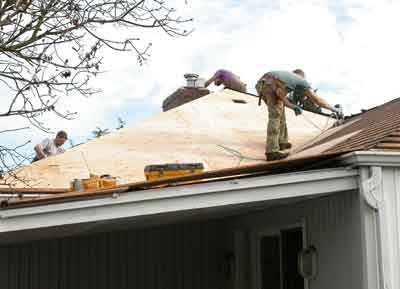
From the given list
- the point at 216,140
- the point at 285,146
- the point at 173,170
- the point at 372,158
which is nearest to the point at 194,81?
the point at 216,140

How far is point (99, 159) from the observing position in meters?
11.1

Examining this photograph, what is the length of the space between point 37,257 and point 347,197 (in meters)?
4.76

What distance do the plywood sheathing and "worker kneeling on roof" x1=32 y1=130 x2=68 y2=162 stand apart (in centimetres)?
48

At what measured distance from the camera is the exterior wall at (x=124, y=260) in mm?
9445

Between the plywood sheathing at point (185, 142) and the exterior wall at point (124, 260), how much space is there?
35.5 inches

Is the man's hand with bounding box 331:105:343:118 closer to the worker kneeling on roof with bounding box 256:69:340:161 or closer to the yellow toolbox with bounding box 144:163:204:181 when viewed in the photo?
the worker kneeling on roof with bounding box 256:69:340:161

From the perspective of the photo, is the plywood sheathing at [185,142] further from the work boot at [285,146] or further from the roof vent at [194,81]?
the roof vent at [194,81]

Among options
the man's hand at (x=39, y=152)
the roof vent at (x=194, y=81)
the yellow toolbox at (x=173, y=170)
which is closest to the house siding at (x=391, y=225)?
the yellow toolbox at (x=173, y=170)

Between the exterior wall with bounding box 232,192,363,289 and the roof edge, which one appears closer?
the roof edge

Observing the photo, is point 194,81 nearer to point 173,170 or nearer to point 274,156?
point 274,156

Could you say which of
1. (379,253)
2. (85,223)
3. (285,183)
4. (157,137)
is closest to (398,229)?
(379,253)

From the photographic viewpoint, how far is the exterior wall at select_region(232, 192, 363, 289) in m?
6.55

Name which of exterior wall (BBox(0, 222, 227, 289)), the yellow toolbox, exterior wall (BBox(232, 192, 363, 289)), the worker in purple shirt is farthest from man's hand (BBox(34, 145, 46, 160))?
the worker in purple shirt

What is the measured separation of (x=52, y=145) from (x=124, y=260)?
292 cm
